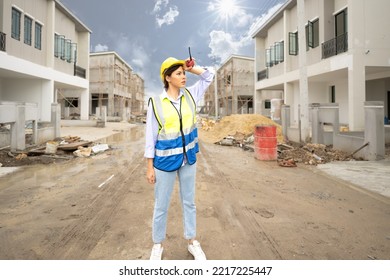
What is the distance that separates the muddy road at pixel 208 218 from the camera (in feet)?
9.48

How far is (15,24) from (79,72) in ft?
27.2

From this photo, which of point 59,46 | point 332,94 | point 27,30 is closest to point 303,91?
point 332,94

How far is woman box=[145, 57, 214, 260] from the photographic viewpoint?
2539 millimetres

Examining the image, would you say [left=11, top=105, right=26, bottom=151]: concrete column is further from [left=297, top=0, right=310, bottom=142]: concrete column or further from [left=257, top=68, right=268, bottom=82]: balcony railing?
[left=257, top=68, right=268, bottom=82]: balcony railing

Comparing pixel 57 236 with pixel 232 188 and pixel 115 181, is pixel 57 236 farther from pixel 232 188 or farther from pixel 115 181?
pixel 232 188

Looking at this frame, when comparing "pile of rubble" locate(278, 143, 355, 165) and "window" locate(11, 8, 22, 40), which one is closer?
"pile of rubble" locate(278, 143, 355, 165)

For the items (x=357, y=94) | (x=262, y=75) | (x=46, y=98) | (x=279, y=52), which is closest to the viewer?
(x=357, y=94)

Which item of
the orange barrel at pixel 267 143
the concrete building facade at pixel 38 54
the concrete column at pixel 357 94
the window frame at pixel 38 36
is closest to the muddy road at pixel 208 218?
the orange barrel at pixel 267 143

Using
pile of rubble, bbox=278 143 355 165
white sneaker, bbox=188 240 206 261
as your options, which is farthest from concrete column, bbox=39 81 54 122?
white sneaker, bbox=188 240 206 261

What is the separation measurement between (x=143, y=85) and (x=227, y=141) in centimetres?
5652

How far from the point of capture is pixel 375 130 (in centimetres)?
798

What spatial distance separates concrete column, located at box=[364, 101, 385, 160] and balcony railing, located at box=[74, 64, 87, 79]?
21.8m

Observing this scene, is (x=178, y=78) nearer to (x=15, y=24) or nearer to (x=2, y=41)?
(x=2, y=41)
